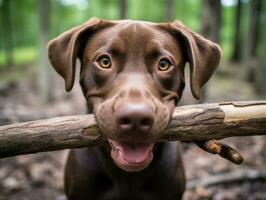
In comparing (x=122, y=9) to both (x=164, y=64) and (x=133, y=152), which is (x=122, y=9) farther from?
(x=133, y=152)

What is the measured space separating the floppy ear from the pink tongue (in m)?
0.88

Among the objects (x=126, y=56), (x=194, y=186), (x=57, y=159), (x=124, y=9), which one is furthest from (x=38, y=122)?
(x=124, y=9)

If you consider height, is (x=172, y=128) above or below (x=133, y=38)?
below

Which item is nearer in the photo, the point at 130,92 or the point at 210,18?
the point at 130,92

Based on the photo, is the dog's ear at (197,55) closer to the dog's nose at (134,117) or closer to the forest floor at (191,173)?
the dog's nose at (134,117)

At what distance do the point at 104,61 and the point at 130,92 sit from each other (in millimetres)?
653

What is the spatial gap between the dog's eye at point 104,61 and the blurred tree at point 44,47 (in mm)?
7448

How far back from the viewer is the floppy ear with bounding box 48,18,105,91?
3.56 meters

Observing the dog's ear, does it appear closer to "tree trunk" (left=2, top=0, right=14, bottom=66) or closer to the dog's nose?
the dog's nose

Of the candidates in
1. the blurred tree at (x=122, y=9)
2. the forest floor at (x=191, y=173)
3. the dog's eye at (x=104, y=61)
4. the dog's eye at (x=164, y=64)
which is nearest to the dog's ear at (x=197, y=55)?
the dog's eye at (x=164, y=64)

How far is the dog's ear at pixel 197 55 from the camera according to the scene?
350 centimetres

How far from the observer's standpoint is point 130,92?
9.24 feet

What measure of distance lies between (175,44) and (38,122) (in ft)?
4.35

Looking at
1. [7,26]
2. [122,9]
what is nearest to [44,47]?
[122,9]
